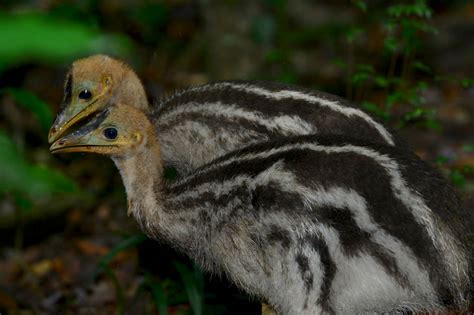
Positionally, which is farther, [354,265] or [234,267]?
[234,267]

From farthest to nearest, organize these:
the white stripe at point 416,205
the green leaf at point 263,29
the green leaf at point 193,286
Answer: the green leaf at point 263,29
the green leaf at point 193,286
the white stripe at point 416,205

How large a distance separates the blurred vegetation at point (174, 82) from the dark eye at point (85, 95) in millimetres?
273

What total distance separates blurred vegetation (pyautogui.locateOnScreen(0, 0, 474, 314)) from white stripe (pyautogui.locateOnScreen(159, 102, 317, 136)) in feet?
2.42

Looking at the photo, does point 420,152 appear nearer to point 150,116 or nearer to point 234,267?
point 150,116

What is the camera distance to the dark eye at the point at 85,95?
511 cm

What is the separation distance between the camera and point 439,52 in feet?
32.3

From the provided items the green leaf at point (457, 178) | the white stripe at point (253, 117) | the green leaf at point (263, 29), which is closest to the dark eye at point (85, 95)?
the white stripe at point (253, 117)

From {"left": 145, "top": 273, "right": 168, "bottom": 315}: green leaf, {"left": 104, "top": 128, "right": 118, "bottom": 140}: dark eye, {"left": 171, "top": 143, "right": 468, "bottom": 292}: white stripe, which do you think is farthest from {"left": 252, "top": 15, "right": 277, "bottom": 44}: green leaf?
{"left": 171, "top": 143, "right": 468, "bottom": 292}: white stripe

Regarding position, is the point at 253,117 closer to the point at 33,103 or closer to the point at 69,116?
the point at 69,116

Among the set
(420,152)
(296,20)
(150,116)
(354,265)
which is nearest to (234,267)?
(354,265)

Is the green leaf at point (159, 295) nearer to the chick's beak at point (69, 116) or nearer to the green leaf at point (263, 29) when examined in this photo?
the chick's beak at point (69, 116)

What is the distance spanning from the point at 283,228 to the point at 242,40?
4.67 m

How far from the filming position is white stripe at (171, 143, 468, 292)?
3.36 m

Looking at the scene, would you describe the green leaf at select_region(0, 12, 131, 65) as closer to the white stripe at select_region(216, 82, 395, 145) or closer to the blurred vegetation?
the blurred vegetation
